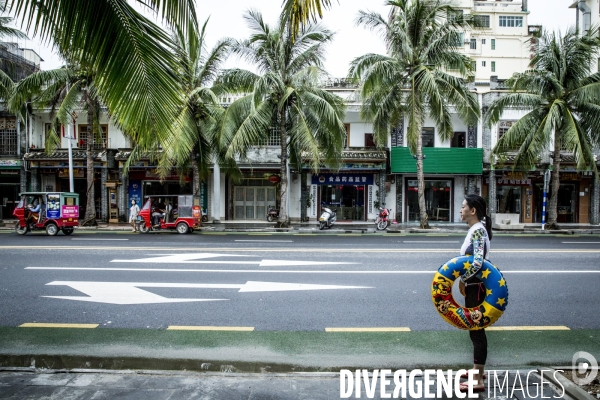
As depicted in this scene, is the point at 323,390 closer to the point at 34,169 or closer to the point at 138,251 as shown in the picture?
the point at 138,251

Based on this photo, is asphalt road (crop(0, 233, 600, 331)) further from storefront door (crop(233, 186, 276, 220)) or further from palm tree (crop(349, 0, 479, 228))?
storefront door (crop(233, 186, 276, 220))

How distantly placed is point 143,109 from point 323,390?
306cm

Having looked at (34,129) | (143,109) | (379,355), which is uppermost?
(34,129)

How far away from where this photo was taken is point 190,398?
3.92 meters

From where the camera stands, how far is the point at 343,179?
26.6 m

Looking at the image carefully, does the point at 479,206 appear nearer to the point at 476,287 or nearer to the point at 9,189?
the point at 476,287

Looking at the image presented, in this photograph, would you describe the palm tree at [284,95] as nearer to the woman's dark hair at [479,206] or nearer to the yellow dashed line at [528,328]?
the yellow dashed line at [528,328]

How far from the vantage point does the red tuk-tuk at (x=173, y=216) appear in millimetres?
19531

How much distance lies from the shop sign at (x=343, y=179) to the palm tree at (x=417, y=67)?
5.84 meters

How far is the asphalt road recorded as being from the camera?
643 centimetres

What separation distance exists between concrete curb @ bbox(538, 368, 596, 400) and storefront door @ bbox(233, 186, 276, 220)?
2351 cm

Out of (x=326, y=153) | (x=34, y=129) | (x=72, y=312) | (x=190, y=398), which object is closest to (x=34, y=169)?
(x=34, y=129)

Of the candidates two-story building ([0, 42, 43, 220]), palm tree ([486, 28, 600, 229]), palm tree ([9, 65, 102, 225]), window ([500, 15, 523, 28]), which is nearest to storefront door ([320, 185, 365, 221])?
palm tree ([486, 28, 600, 229])

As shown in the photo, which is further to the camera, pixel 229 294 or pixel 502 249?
pixel 502 249
